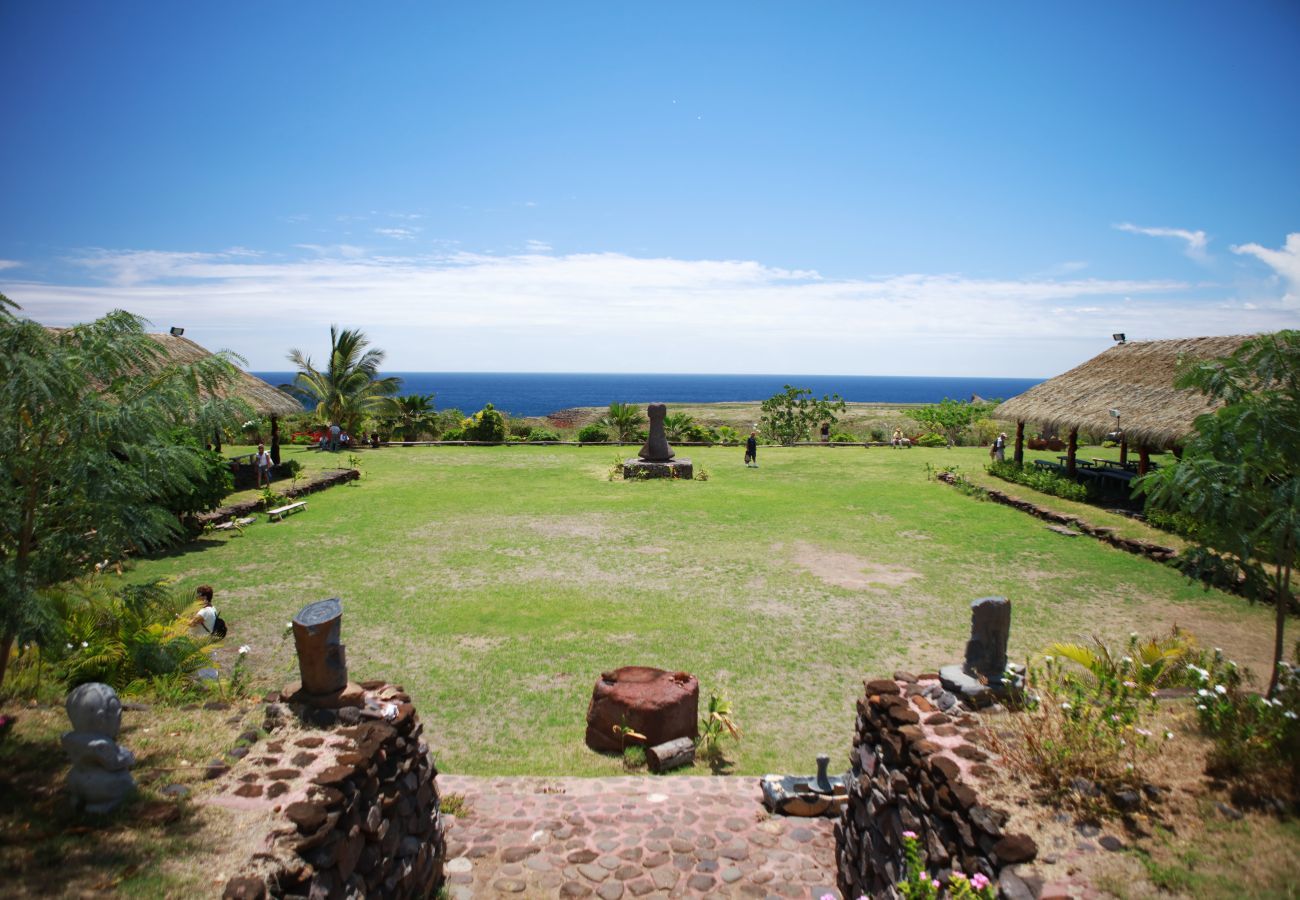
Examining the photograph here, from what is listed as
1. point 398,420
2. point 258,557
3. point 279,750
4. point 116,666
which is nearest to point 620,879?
point 279,750

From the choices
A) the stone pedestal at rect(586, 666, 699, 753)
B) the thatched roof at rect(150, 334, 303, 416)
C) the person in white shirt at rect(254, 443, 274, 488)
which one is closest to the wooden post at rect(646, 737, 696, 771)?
the stone pedestal at rect(586, 666, 699, 753)

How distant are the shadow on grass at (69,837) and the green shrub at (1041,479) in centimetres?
1936

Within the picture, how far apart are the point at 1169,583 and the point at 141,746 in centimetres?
1403

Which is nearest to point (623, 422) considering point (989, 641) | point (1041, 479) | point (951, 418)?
point (951, 418)

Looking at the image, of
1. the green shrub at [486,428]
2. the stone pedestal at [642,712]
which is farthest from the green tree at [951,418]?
the stone pedestal at [642,712]

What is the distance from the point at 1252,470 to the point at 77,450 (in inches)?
367

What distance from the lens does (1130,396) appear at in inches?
742

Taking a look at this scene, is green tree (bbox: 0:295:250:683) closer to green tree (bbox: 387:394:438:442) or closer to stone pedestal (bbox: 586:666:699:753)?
stone pedestal (bbox: 586:666:699:753)

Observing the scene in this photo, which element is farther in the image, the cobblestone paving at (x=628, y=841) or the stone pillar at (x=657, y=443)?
the stone pillar at (x=657, y=443)

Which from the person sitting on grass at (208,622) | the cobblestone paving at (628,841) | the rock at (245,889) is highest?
the rock at (245,889)

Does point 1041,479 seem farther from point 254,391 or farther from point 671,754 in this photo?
point 254,391

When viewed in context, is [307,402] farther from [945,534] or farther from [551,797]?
[551,797]

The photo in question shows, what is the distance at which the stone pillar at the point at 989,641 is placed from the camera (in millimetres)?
6453

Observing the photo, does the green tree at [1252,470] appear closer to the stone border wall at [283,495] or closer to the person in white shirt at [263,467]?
the stone border wall at [283,495]
